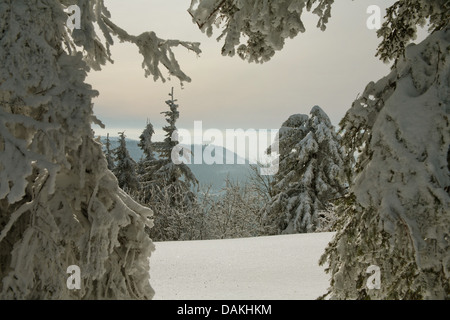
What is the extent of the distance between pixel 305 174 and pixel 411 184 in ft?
57.7

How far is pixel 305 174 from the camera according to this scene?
20.4m

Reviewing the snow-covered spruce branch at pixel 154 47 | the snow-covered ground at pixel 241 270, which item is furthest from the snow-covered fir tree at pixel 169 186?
the snow-covered spruce branch at pixel 154 47

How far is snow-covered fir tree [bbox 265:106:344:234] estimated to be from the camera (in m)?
20.1

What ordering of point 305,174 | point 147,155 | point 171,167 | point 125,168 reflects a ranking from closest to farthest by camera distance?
point 305,174 < point 171,167 < point 125,168 < point 147,155

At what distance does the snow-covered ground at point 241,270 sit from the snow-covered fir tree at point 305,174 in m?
7.83

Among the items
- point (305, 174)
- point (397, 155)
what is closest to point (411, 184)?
point (397, 155)

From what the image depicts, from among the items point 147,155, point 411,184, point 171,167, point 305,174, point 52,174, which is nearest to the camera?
point 411,184

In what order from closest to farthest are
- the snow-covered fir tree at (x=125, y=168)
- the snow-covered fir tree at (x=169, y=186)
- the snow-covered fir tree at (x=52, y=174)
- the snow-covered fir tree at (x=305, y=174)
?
the snow-covered fir tree at (x=52, y=174) < the snow-covered fir tree at (x=305, y=174) < the snow-covered fir tree at (x=169, y=186) < the snow-covered fir tree at (x=125, y=168)

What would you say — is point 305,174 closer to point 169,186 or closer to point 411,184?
point 169,186

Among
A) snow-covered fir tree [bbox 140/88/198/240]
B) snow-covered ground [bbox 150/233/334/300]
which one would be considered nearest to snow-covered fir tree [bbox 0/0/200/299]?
snow-covered ground [bbox 150/233/334/300]

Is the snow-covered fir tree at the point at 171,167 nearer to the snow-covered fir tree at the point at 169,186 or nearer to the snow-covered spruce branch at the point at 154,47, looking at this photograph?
the snow-covered fir tree at the point at 169,186

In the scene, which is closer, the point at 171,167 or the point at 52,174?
the point at 52,174

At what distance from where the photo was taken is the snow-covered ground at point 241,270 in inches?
303

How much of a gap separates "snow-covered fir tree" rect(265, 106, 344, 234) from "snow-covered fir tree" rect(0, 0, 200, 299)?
16688mm
